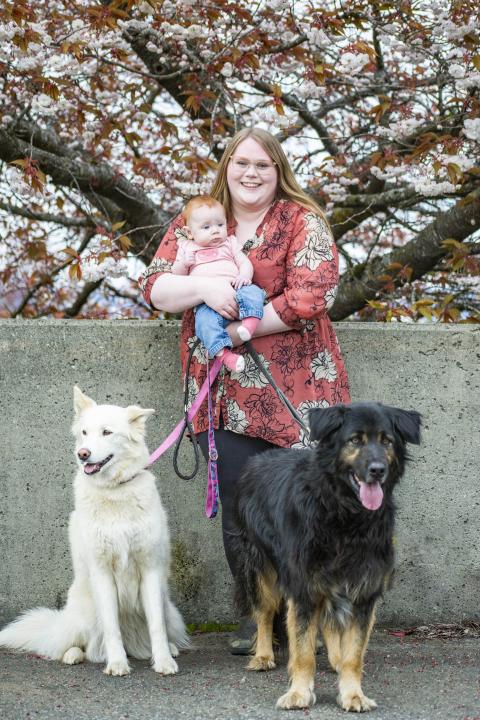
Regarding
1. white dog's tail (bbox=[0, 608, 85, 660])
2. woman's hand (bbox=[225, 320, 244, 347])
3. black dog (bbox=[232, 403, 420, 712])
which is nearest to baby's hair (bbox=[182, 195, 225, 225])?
woman's hand (bbox=[225, 320, 244, 347])

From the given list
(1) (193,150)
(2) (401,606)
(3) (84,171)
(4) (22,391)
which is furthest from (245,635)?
(3) (84,171)

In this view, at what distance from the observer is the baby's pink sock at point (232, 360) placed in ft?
13.3

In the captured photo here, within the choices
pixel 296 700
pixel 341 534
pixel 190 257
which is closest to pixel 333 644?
pixel 296 700

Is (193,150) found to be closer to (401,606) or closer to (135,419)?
(135,419)

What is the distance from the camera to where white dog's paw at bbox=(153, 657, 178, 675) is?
13.8ft

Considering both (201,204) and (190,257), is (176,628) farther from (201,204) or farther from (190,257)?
(201,204)

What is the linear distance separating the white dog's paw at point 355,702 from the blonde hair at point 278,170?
2144mm

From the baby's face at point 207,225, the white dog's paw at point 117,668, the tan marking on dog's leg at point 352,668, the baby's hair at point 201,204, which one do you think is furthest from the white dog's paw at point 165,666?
the baby's hair at point 201,204

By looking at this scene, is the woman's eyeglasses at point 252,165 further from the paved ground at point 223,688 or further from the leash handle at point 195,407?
the paved ground at point 223,688

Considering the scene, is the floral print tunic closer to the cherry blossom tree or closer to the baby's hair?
the baby's hair

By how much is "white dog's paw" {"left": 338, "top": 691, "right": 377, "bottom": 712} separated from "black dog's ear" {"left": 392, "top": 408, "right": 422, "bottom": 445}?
1.05 meters

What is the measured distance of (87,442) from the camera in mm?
4082

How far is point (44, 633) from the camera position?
4625 millimetres

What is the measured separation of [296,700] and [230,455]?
3.97ft
